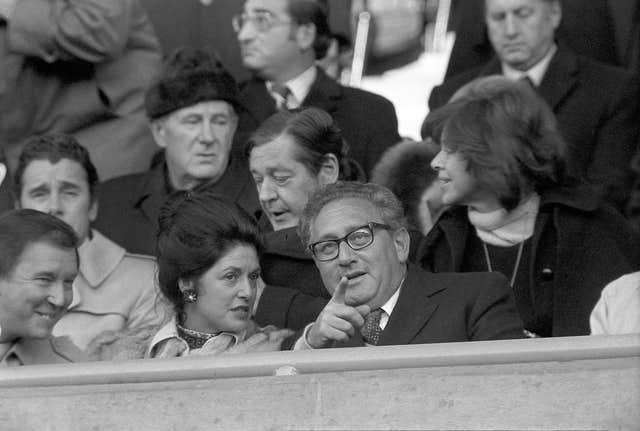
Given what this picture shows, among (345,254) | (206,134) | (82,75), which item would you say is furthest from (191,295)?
(82,75)

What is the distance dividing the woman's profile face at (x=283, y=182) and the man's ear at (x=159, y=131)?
2.49ft

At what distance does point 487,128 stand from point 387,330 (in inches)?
41.5

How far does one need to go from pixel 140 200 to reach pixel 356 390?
2.38m

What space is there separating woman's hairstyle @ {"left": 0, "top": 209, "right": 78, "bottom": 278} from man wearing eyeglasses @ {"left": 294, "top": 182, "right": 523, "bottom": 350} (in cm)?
77

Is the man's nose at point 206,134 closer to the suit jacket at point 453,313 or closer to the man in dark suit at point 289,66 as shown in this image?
the man in dark suit at point 289,66

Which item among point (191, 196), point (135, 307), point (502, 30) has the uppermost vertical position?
point (502, 30)

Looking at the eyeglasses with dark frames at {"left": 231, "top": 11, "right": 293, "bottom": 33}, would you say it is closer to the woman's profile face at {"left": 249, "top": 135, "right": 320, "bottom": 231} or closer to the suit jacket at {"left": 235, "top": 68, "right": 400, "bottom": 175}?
the suit jacket at {"left": 235, "top": 68, "right": 400, "bottom": 175}

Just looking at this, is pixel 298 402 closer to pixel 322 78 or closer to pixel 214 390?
pixel 214 390

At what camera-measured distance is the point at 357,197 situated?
565 cm

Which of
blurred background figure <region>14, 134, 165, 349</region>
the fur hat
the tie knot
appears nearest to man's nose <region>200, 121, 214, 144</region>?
the fur hat

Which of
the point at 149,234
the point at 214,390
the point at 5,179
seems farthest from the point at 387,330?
the point at 5,179

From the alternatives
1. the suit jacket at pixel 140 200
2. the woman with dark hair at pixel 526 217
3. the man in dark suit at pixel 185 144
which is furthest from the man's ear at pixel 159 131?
the woman with dark hair at pixel 526 217

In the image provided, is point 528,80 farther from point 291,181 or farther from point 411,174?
point 291,181

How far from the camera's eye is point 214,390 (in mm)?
4973
